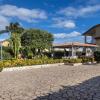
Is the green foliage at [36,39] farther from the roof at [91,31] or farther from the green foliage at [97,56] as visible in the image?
the green foliage at [97,56]

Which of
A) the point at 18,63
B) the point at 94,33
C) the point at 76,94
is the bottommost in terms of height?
the point at 76,94

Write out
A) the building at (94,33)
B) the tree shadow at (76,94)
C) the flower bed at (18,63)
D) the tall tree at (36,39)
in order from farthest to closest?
the building at (94,33) < the tall tree at (36,39) < the flower bed at (18,63) < the tree shadow at (76,94)

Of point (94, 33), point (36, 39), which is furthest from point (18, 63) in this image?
point (94, 33)

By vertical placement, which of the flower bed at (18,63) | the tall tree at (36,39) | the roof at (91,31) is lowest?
the flower bed at (18,63)

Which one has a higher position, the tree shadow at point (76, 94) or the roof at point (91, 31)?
the roof at point (91, 31)

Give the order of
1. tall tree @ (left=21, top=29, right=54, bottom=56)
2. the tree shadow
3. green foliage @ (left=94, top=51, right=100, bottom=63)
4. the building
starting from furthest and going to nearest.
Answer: the building → tall tree @ (left=21, top=29, right=54, bottom=56) → green foliage @ (left=94, top=51, right=100, bottom=63) → the tree shadow

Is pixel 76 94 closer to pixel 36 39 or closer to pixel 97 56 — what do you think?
pixel 97 56

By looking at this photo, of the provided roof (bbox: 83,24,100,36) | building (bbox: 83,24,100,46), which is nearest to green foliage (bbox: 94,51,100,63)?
building (bbox: 83,24,100,46)

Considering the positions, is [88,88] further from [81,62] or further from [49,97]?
[81,62]

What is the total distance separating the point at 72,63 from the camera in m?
29.6

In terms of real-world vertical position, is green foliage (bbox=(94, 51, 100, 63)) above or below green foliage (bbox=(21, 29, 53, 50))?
below

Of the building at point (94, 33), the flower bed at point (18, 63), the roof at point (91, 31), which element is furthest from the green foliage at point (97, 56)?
the roof at point (91, 31)

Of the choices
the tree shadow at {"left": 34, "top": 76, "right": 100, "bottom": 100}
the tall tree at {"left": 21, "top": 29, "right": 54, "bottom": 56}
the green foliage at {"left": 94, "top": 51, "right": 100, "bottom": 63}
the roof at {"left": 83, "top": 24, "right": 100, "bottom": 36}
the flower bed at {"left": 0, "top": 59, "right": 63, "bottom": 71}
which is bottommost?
the tree shadow at {"left": 34, "top": 76, "right": 100, "bottom": 100}

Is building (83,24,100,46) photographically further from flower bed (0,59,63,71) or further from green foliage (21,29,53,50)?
flower bed (0,59,63,71)
